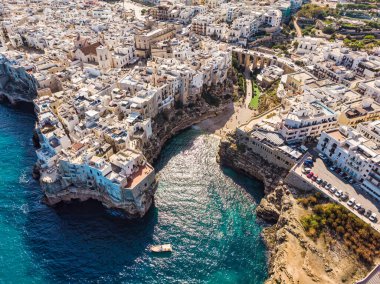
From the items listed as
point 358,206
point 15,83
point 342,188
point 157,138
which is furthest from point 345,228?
point 15,83

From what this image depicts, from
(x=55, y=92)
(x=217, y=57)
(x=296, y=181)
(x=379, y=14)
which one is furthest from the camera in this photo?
(x=379, y=14)

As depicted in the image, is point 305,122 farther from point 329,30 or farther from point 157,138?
point 329,30

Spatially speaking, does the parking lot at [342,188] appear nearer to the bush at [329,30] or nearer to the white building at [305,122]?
the white building at [305,122]

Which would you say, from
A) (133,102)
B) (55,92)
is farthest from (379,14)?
(55,92)

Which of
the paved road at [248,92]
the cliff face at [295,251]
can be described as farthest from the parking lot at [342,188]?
the paved road at [248,92]

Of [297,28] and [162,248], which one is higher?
[297,28]

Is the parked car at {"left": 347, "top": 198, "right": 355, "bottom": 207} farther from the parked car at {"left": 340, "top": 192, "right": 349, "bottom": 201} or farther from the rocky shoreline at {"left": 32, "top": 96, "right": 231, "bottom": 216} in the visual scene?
the rocky shoreline at {"left": 32, "top": 96, "right": 231, "bottom": 216}

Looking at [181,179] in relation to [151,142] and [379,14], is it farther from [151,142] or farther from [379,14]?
[379,14]
